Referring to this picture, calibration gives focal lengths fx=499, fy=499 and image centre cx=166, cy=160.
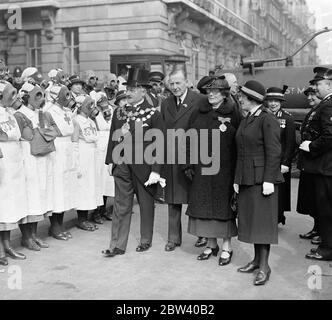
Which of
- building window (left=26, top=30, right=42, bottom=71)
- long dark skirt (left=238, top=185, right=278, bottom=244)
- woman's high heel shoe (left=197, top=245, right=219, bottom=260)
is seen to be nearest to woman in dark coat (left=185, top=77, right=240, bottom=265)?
woman's high heel shoe (left=197, top=245, right=219, bottom=260)

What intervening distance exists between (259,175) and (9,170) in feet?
8.24

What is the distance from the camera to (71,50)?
22.7 metres

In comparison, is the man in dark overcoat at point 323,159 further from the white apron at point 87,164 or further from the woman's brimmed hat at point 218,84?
the white apron at point 87,164

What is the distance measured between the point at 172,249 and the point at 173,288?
4.48 feet

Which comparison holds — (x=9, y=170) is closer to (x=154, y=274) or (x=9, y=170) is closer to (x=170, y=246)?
(x=154, y=274)

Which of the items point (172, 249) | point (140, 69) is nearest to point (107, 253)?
point (172, 249)

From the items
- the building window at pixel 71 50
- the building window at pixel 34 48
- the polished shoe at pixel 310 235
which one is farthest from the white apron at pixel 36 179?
the building window at pixel 34 48

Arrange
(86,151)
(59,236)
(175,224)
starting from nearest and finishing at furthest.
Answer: (175,224) < (59,236) < (86,151)

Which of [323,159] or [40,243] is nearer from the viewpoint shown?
[323,159]

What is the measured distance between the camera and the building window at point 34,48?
23.3m

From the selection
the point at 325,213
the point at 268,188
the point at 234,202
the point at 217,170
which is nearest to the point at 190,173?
the point at 217,170

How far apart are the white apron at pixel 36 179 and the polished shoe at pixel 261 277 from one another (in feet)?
8.14

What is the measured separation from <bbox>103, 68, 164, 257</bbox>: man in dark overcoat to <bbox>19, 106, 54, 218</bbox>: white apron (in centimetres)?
74

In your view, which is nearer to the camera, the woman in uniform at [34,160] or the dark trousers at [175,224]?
the woman in uniform at [34,160]
